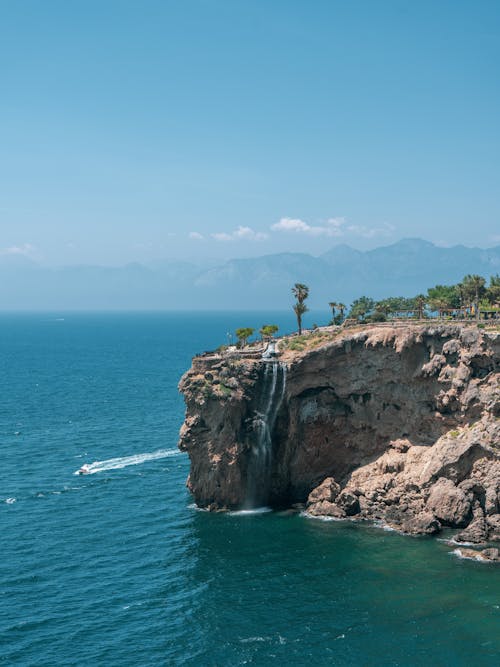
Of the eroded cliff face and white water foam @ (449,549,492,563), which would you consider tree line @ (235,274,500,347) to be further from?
white water foam @ (449,549,492,563)

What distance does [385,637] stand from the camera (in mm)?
51156

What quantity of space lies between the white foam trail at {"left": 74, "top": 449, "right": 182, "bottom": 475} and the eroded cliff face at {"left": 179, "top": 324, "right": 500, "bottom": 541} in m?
16.4

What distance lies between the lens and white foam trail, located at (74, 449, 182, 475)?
298 ft

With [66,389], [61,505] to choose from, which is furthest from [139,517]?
[66,389]

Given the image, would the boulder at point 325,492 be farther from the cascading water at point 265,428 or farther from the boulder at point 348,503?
the cascading water at point 265,428

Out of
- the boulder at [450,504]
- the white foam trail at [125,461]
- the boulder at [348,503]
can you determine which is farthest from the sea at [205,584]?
the boulder at [450,504]

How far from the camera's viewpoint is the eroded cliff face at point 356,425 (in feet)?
236

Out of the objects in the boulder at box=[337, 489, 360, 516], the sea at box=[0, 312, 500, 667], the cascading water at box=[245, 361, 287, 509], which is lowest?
the sea at box=[0, 312, 500, 667]

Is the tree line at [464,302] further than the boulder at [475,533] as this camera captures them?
Yes

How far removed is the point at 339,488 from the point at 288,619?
→ 26059 mm

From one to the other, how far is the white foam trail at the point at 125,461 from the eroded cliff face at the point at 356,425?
16.4 metres

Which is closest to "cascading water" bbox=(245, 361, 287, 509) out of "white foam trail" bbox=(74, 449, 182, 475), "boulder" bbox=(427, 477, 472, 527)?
"boulder" bbox=(427, 477, 472, 527)

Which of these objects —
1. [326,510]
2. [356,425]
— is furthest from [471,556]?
[356,425]

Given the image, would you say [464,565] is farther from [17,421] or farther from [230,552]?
[17,421]
